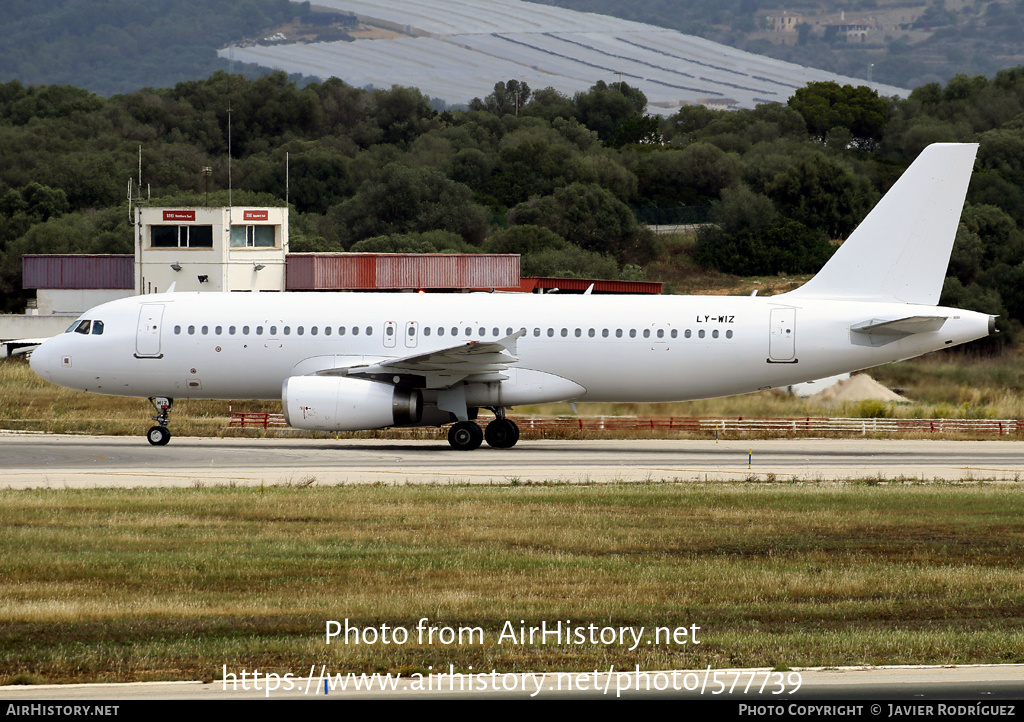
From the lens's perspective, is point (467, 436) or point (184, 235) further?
point (184, 235)

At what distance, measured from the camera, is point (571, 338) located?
33.8 meters

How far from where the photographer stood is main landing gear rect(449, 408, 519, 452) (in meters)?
34.0

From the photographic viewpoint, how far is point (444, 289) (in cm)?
5962

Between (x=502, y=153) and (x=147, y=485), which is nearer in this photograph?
(x=147, y=485)

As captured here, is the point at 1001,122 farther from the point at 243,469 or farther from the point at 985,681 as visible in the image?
the point at 985,681

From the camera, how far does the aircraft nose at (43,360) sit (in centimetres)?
3472

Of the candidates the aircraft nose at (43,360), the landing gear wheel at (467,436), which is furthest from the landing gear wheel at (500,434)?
the aircraft nose at (43,360)

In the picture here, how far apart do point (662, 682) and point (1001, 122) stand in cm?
12352

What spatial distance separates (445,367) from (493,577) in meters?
16.8

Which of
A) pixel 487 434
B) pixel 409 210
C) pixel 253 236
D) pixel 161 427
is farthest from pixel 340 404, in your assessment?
pixel 409 210

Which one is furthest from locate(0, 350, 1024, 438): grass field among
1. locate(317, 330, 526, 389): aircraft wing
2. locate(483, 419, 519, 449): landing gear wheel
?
locate(317, 330, 526, 389): aircraft wing

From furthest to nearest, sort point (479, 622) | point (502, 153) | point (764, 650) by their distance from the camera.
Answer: point (502, 153) → point (479, 622) → point (764, 650)

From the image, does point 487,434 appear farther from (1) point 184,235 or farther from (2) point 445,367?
(1) point 184,235

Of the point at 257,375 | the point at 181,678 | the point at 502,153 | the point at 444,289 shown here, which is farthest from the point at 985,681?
the point at 502,153
